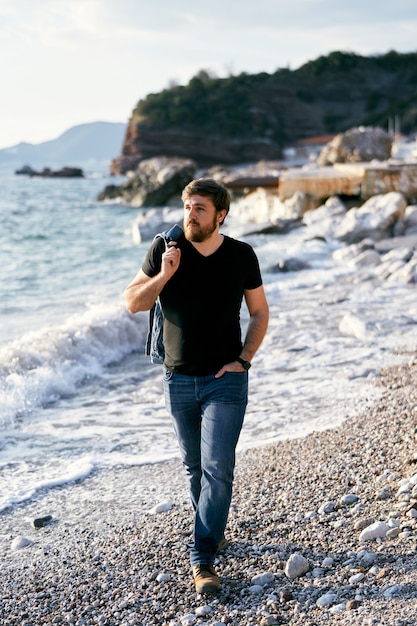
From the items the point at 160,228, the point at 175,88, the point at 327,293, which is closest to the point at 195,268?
the point at 327,293

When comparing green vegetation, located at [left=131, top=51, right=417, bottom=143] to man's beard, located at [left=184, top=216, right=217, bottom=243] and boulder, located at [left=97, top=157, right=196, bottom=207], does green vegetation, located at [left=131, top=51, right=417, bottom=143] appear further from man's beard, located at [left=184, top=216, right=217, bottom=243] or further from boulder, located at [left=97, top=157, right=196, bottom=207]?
man's beard, located at [left=184, top=216, right=217, bottom=243]

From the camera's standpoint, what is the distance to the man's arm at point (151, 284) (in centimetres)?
352

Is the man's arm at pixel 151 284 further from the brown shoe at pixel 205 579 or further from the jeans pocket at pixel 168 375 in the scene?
the brown shoe at pixel 205 579

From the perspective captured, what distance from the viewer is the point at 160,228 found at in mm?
26016

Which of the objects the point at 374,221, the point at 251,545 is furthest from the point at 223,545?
the point at 374,221

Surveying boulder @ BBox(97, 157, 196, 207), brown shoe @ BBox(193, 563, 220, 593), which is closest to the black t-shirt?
brown shoe @ BBox(193, 563, 220, 593)

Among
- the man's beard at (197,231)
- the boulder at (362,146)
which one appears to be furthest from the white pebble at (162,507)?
the boulder at (362,146)

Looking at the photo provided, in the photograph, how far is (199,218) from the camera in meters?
3.58

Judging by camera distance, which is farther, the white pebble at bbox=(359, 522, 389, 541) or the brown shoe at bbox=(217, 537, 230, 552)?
the brown shoe at bbox=(217, 537, 230, 552)

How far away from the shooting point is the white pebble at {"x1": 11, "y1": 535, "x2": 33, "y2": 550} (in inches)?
178

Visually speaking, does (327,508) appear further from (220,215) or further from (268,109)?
(268,109)

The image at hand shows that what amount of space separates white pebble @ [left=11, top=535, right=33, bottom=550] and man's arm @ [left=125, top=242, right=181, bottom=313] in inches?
67.4

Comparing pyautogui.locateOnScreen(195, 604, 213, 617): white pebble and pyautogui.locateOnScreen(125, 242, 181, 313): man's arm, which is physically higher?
pyautogui.locateOnScreen(125, 242, 181, 313): man's arm

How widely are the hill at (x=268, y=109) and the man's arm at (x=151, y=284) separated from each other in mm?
98023
